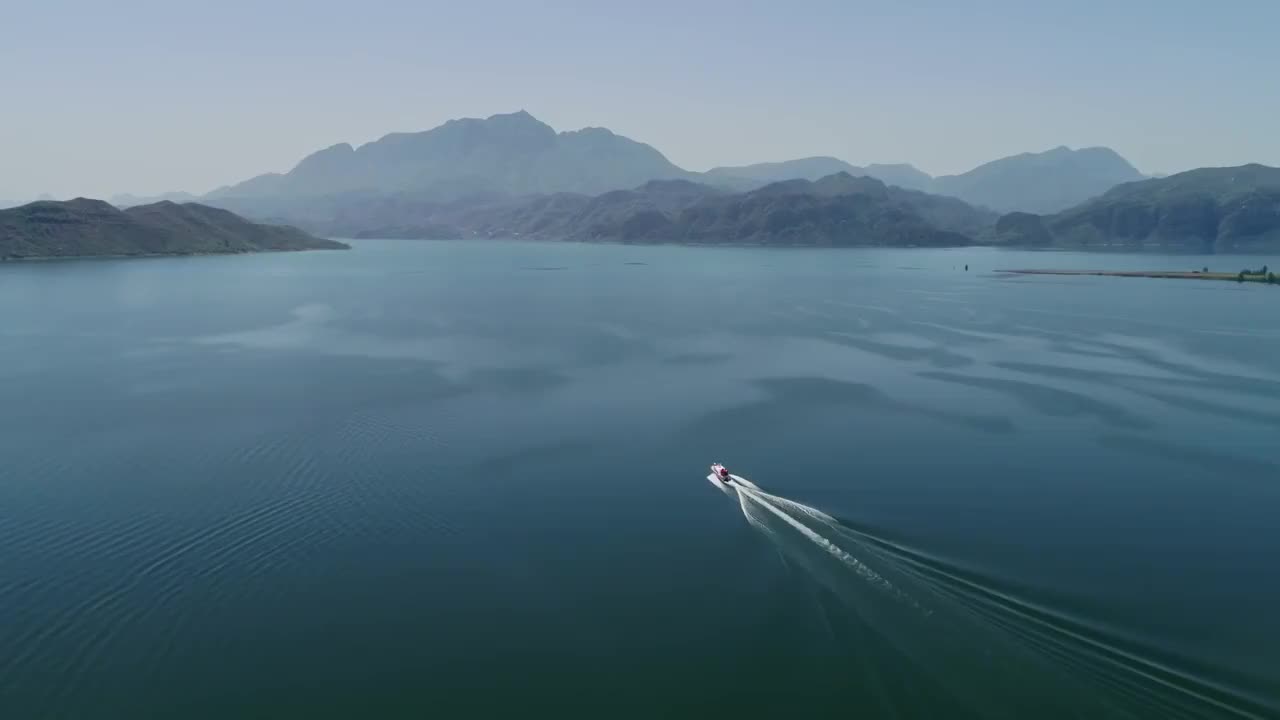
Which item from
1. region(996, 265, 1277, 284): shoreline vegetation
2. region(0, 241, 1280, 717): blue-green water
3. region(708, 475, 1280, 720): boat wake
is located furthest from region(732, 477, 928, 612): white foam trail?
region(996, 265, 1277, 284): shoreline vegetation

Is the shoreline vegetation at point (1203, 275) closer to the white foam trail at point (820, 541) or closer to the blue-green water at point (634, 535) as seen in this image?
the blue-green water at point (634, 535)

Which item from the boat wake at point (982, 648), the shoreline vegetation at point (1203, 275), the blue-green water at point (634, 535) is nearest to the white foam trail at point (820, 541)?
the boat wake at point (982, 648)

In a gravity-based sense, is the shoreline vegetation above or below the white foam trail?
above

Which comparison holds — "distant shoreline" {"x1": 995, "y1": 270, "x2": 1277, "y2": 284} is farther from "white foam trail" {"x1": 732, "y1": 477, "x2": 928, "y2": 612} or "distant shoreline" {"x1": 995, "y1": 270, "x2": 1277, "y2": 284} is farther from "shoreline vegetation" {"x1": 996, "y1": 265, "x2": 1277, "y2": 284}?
"white foam trail" {"x1": 732, "y1": 477, "x2": 928, "y2": 612}

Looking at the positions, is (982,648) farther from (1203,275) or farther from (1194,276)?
(1203,275)

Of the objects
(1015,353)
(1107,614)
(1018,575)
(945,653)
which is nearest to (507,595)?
(945,653)
